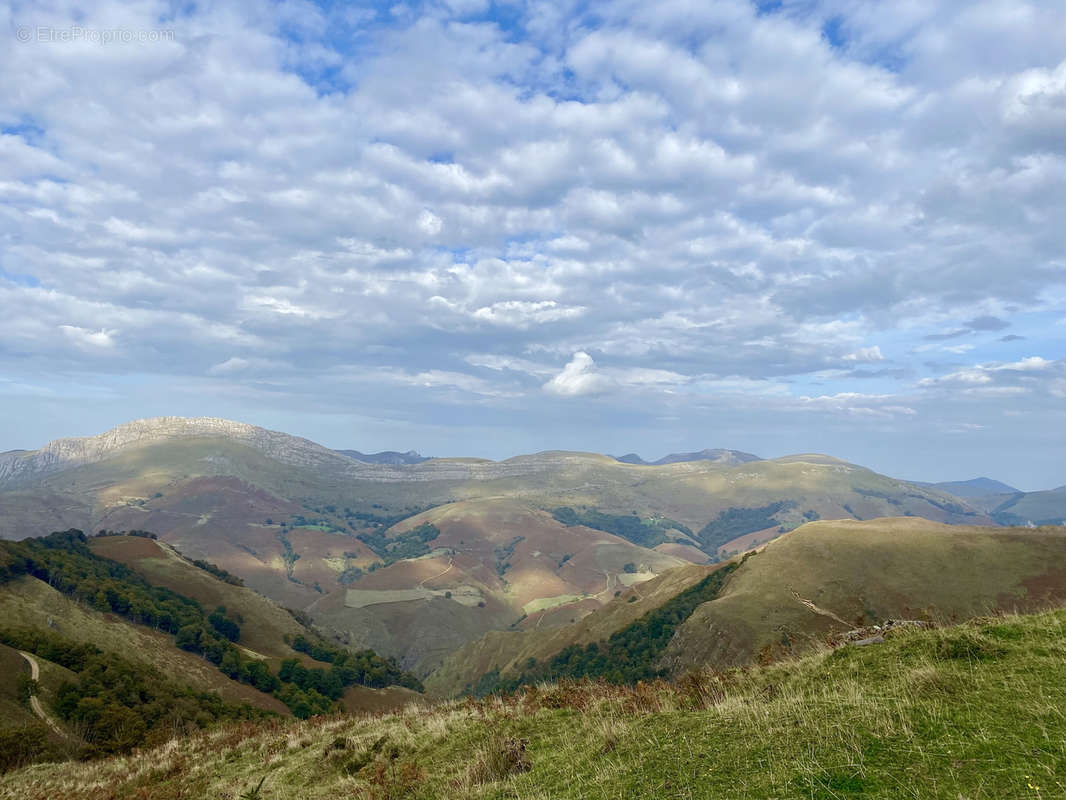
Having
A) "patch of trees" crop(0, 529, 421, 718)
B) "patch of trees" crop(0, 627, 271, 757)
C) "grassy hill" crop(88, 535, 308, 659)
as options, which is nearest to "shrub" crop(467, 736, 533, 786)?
"patch of trees" crop(0, 627, 271, 757)

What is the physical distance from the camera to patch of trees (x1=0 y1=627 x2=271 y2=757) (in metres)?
35.9

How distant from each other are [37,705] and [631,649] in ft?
331

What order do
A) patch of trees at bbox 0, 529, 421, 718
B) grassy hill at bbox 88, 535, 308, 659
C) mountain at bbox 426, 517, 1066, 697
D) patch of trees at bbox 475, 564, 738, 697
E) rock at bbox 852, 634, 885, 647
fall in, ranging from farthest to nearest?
grassy hill at bbox 88, 535, 308, 659
patch of trees at bbox 475, 564, 738, 697
patch of trees at bbox 0, 529, 421, 718
mountain at bbox 426, 517, 1066, 697
rock at bbox 852, 634, 885, 647

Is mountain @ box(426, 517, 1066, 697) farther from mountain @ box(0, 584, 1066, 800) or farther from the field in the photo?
mountain @ box(0, 584, 1066, 800)

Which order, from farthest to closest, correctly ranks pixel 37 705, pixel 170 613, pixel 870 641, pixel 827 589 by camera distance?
pixel 170 613 < pixel 827 589 < pixel 37 705 < pixel 870 641

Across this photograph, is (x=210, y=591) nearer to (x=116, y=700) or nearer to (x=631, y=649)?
(x=116, y=700)

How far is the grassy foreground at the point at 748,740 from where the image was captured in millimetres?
6961

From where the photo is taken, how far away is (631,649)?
382ft

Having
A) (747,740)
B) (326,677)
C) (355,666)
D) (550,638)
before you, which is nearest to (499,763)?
(747,740)

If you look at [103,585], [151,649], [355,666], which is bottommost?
[355,666]

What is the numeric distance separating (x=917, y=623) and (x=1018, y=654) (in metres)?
4.99

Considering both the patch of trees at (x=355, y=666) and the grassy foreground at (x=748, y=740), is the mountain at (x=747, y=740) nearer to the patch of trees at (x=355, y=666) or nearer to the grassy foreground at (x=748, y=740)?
the grassy foreground at (x=748, y=740)

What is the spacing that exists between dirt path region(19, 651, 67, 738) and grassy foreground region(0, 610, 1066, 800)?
29237 millimetres

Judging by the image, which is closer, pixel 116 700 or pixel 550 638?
pixel 116 700
